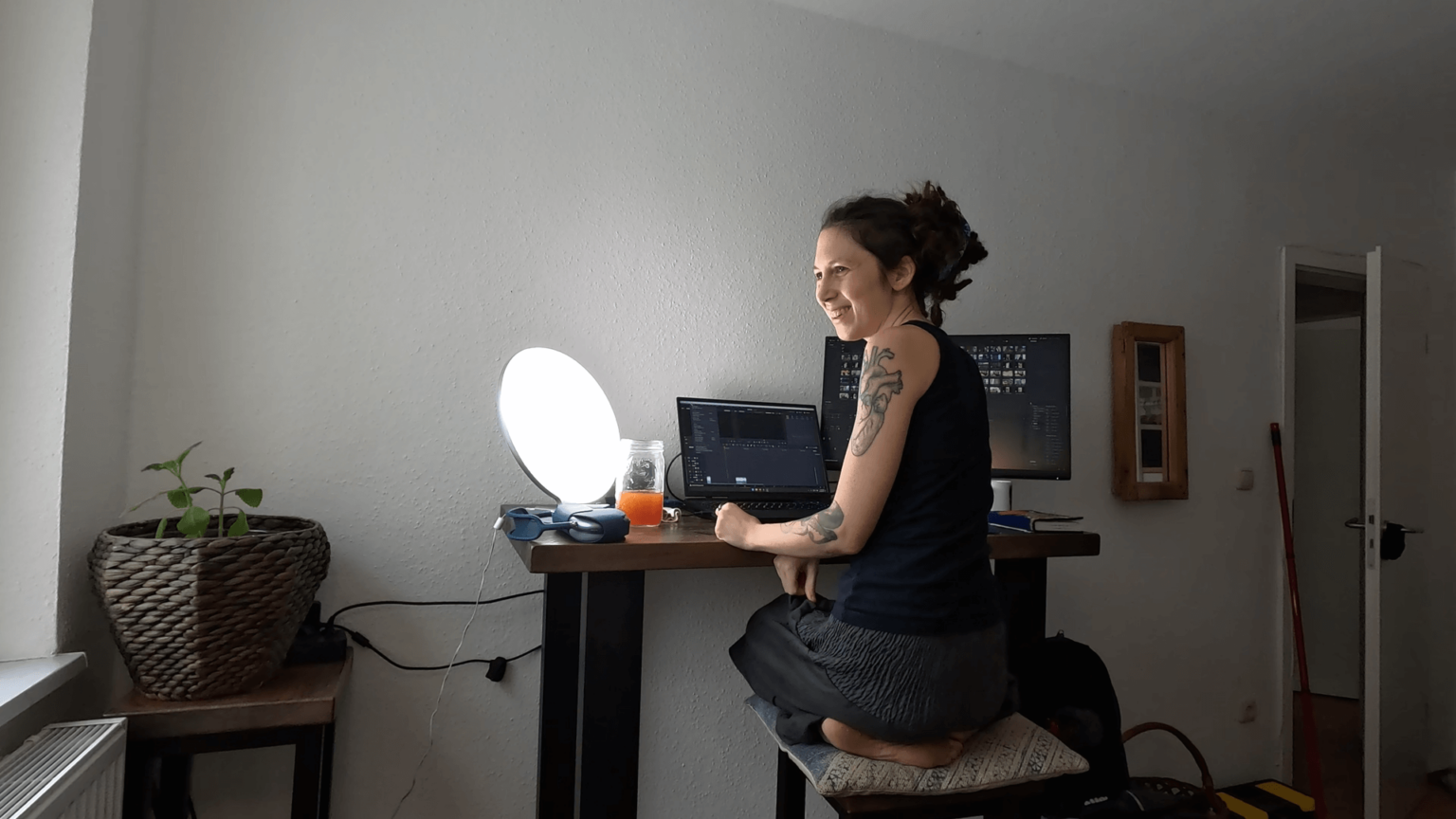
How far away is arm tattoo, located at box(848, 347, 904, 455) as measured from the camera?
1116 millimetres

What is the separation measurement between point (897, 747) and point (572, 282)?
1.26 metres

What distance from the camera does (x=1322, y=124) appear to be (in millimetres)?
2691

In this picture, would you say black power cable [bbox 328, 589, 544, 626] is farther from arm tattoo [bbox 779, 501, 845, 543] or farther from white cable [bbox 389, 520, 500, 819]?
arm tattoo [bbox 779, 501, 845, 543]

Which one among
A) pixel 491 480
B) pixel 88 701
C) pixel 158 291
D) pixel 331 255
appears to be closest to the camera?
pixel 88 701

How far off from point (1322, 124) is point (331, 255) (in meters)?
3.38

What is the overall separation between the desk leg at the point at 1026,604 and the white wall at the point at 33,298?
1940 millimetres

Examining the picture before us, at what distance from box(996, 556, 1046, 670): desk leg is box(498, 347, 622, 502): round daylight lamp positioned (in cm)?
105

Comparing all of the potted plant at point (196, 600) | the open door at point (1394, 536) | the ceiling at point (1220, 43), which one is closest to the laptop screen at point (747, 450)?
the potted plant at point (196, 600)

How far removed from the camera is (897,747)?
1107 mm

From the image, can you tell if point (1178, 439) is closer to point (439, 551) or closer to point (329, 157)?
point (439, 551)

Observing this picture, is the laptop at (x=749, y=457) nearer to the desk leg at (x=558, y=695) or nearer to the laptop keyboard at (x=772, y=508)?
the laptop keyboard at (x=772, y=508)

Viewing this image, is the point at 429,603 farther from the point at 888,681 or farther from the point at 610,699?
the point at 888,681

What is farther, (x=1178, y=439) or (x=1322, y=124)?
(x=1322, y=124)

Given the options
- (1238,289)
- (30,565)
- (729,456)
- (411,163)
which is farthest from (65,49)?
(1238,289)
